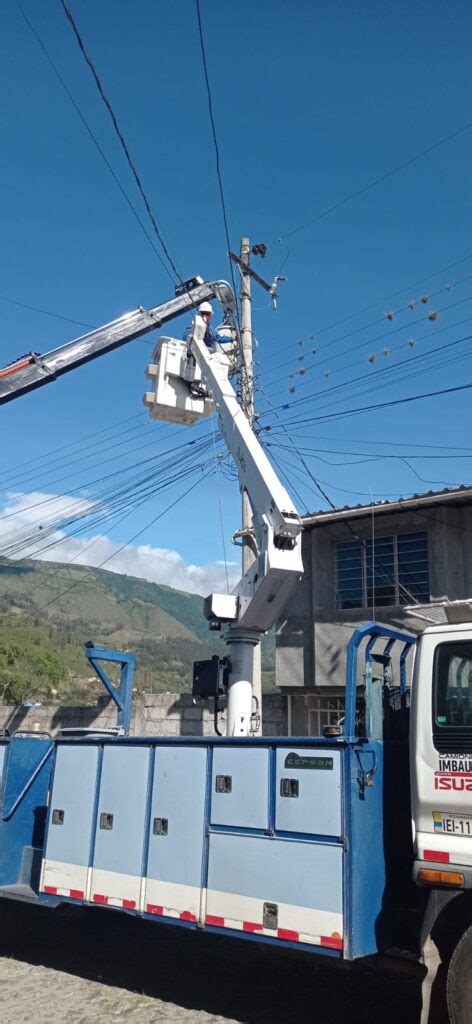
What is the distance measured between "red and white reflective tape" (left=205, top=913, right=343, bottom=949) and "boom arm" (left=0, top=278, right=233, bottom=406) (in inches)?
392

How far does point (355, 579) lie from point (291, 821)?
11322 mm

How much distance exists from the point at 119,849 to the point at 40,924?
3095 millimetres

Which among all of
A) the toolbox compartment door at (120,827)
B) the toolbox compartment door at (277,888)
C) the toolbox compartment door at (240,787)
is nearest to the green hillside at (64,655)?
the toolbox compartment door at (120,827)

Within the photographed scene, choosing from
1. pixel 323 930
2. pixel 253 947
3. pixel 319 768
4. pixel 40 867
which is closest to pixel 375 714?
pixel 319 768

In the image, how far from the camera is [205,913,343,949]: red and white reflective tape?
5641 mm

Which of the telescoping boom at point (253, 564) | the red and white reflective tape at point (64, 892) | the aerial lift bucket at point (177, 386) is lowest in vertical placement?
the red and white reflective tape at point (64, 892)

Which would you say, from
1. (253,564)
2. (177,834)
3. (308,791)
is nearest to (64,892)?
(177,834)

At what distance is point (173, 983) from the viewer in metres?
7.23

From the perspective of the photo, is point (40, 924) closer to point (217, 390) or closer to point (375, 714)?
point (375, 714)

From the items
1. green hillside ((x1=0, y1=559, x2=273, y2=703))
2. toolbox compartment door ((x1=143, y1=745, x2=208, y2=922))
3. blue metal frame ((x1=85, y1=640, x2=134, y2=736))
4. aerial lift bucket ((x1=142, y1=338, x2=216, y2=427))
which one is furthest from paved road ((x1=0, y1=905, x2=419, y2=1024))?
green hillside ((x1=0, y1=559, x2=273, y2=703))

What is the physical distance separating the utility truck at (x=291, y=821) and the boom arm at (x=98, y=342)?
22.3ft

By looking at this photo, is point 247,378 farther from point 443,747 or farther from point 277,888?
point 277,888

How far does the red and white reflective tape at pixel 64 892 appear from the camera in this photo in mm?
7366

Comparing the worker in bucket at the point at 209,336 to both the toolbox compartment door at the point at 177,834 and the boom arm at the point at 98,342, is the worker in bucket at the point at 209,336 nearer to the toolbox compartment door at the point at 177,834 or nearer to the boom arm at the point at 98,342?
the boom arm at the point at 98,342
